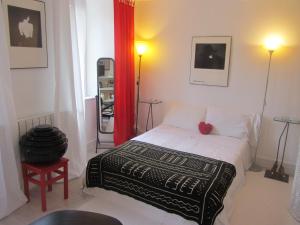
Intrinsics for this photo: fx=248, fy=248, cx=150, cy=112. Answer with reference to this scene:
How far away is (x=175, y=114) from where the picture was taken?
3779 mm

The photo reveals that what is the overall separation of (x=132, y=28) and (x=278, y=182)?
2.98 metres

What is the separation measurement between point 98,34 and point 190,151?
2395mm

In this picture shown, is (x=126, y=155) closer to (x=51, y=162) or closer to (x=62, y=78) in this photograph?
(x=51, y=162)

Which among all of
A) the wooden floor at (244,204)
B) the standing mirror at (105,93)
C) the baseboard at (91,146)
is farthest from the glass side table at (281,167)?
the baseboard at (91,146)

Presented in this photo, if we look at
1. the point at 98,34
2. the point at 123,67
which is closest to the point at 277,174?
the point at 123,67

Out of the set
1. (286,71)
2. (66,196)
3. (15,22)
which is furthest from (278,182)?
(15,22)

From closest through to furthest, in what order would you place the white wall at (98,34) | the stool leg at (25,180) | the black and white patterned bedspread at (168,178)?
the black and white patterned bedspread at (168,178), the stool leg at (25,180), the white wall at (98,34)

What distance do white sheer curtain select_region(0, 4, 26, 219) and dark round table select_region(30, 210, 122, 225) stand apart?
38.8 inches

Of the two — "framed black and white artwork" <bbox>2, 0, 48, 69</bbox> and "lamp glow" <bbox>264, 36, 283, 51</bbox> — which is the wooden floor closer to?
"framed black and white artwork" <bbox>2, 0, 48, 69</bbox>

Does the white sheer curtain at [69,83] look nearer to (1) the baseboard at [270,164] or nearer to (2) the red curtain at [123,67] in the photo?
(2) the red curtain at [123,67]

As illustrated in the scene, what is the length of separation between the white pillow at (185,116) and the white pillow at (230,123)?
16 centimetres

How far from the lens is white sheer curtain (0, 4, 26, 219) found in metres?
2.20

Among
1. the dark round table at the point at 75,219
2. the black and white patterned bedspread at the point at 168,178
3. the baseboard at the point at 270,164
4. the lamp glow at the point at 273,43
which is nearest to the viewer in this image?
the dark round table at the point at 75,219

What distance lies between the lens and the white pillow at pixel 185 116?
3623mm
